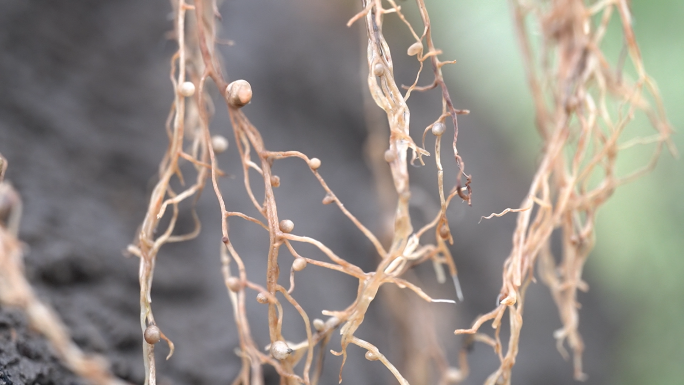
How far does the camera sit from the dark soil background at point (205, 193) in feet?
2.05

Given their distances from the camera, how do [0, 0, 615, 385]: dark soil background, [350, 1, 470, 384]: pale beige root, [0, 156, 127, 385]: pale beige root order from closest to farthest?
[350, 1, 470, 384]: pale beige root → [0, 156, 127, 385]: pale beige root → [0, 0, 615, 385]: dark soil background

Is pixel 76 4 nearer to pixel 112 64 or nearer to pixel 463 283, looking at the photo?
pixel 112 64

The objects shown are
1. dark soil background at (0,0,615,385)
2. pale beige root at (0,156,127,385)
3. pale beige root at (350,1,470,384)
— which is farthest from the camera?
dark soil background at (0,0,615,385)

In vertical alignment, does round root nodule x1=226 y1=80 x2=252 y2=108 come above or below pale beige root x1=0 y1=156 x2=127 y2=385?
above

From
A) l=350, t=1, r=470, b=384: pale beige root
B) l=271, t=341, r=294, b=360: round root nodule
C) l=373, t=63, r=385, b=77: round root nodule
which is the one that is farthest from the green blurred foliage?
l=271, t=341, r=294, b=360: round root nodule

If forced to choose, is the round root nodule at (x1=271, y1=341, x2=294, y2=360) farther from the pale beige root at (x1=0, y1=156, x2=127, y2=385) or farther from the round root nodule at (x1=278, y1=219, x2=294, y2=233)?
the pale beige root at (x1=0, y1=156, x2=127, y2=385)

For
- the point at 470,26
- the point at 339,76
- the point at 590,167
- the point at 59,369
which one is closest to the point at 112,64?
the point at 339,76

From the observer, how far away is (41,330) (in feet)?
1.52

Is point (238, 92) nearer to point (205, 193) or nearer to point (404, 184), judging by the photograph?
point (404, 184)

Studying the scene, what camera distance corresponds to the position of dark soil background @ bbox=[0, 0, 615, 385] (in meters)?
0.62

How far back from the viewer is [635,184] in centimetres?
159

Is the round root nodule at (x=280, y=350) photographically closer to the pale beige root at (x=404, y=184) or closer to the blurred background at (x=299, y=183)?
the pale beige root at (x=404, y=184)

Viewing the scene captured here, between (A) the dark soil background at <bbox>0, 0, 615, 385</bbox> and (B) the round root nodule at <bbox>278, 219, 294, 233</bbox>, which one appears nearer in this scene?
(B) the round root nodule at <bbox>278, 219, 294, 233</bbox>

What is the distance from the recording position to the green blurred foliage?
1401mm
